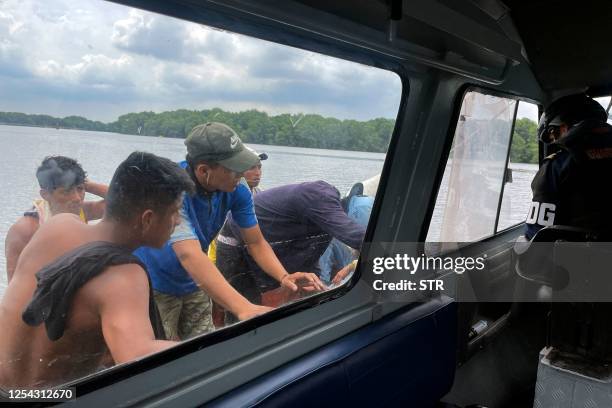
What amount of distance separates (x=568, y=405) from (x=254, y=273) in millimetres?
1777

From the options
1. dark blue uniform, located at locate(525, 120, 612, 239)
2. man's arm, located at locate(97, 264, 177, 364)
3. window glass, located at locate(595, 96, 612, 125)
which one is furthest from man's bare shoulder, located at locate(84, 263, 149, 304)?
window glass, located at locate(595, 96, 612, 125)

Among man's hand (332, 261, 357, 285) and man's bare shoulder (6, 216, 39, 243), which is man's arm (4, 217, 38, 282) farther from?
man's hand (332, 261, 357, 285)

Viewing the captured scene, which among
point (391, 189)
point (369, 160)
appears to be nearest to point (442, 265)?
point (391, 189)

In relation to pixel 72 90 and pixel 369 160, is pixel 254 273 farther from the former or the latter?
pixel 72 90

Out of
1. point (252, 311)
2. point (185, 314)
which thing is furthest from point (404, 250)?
point (185, 314)

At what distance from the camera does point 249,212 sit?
174 centimetres

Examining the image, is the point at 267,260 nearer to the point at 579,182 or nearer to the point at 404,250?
the point at 404,250

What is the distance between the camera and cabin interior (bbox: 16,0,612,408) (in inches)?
56.1

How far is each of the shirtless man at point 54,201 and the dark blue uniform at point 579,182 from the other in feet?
7.95

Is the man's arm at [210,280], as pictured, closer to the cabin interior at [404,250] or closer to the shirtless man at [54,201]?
the cabin interior at [404,250]

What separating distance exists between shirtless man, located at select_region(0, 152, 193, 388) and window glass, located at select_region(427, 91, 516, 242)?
1724mm

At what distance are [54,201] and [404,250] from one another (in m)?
1.78

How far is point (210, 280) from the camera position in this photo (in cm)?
157

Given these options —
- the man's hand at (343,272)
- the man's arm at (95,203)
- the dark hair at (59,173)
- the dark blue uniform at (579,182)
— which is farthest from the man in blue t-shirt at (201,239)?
the dark blue uniform at (579,182)
